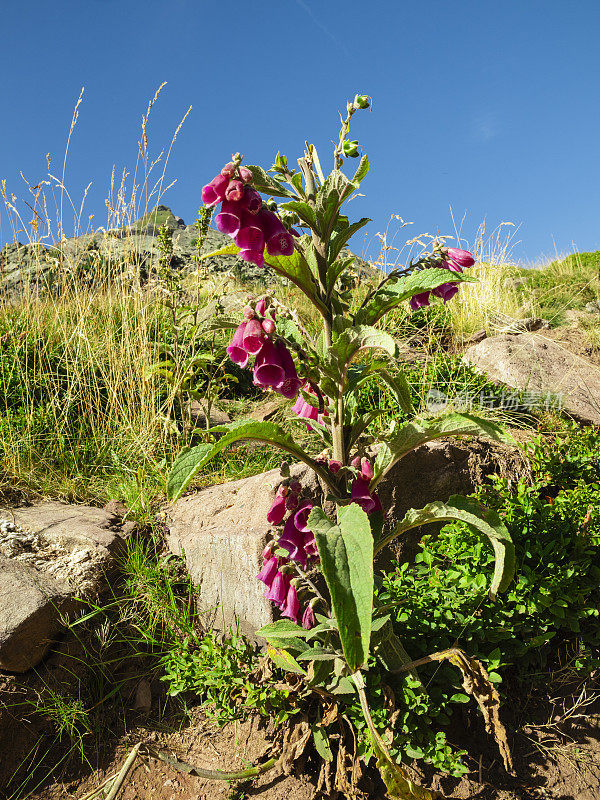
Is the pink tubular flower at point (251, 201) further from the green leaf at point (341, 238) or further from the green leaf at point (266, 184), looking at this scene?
the green leaf at point (341, 238)

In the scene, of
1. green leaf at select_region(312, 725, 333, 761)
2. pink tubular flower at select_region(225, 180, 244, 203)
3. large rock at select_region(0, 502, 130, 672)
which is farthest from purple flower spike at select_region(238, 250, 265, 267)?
large rock at select_region(0, 502, 130, 672)

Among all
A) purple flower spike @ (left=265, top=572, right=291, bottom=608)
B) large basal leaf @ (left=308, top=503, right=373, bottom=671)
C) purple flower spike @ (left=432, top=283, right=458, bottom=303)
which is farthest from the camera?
purple flower spike @ (left=265, top=572, right=291, bottom=608)

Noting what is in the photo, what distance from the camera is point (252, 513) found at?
2377mm

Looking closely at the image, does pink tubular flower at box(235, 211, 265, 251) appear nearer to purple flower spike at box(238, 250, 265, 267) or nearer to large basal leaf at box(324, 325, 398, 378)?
purple flower spike at box(238, 250, 265, 267)

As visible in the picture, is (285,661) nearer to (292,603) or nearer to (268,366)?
(292,603)

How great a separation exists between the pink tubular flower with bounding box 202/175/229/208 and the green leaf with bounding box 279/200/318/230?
182mm

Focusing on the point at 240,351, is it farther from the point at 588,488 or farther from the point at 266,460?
the point at 266,460

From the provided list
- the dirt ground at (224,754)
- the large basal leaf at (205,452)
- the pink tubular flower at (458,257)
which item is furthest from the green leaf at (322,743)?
the pink tubular flower at (458,257)

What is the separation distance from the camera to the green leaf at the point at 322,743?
1.61 meters

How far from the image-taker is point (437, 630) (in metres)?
1.89

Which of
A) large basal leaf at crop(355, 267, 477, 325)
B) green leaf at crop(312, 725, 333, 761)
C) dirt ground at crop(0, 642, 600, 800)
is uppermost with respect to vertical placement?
large basal leaf at crop(355, 267, 477, 325)

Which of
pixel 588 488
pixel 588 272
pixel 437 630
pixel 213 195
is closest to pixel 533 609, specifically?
pixel 437 630

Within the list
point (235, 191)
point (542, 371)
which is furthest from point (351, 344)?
point (542, 371)

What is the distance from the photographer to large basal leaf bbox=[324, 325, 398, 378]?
1153mm
